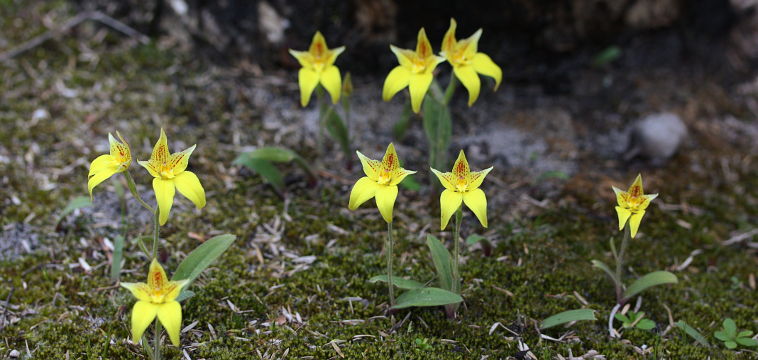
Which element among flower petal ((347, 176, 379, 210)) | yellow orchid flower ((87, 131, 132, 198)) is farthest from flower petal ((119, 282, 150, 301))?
flower petal ((347, 176, 379, 210))

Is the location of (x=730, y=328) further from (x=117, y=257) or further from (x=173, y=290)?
(x=117, y=257)

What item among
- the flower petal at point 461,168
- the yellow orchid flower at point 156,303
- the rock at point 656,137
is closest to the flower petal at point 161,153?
the yellow orchid flower at point 156,303

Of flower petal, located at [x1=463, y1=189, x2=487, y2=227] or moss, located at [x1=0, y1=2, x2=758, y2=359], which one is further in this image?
moss, located at [x1=0, y1=2, x2=758, y2=359]

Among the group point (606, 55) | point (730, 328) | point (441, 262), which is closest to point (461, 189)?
point (441, 262)

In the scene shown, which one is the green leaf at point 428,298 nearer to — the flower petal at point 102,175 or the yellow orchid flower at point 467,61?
the yellow orchid flower at point 467,61

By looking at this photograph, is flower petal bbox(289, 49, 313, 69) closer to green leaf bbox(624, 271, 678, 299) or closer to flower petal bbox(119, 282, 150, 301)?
flower petal bbox(119, 282, 150, 301)

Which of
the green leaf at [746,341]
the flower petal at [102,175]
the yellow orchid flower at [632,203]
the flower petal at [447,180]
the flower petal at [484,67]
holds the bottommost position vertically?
the green leaf at [746,341]
